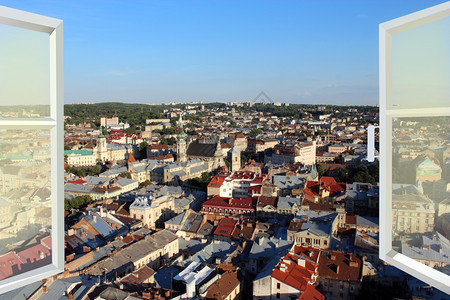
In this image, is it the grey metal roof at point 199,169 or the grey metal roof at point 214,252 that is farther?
the grey metal roof at point 199,169

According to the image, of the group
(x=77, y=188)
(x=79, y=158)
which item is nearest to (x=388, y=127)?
(x=77, y=188)

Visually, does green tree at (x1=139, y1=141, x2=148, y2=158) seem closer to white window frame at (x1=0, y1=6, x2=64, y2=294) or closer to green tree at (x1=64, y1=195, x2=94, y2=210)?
green tree at (x1=64, y1=195, x2=94, y2=210)

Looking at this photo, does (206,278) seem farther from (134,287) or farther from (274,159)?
(274,159)

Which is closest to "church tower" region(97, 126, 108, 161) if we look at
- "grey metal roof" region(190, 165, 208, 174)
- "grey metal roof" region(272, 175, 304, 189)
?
"grey metal roof" region(190, 165, 208, 174)

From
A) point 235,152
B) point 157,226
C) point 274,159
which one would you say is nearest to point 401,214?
point 157,226

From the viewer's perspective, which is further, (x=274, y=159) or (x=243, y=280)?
(x=274, y=159)

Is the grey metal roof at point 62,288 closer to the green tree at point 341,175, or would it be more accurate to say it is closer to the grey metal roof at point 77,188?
the grey metal roof at point 77,188

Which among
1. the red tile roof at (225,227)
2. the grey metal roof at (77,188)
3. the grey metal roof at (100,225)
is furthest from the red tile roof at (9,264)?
the grey metal roof at (77,188)

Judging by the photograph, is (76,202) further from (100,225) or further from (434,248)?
(434,248)
